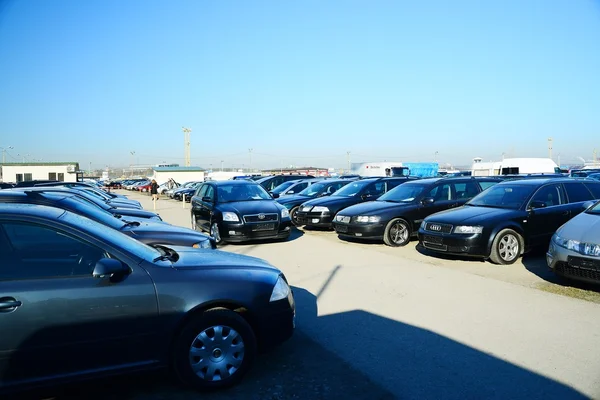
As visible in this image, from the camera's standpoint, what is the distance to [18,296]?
3168mm

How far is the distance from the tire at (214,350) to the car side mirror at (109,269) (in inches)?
26.7

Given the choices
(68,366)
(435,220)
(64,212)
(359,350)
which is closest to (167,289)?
(68,366)

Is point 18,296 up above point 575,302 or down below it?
above

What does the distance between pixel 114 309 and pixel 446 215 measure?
24.1 ft

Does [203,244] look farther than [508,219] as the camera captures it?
No

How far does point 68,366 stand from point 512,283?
20.6 ft

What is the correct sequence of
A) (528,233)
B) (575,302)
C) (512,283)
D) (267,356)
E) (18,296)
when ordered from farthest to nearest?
(528,233) < (512,283) < (575,302) < (267,356) < (18,296)

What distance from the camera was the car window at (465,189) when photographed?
38.8ft

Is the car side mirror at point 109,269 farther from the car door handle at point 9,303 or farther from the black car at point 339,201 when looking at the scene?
the black car at point 339,201

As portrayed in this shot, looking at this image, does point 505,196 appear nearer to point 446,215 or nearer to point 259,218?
point 446,215

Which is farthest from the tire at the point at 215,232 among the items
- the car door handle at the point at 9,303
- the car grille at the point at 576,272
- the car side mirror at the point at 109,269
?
the car door handle at the point at 9,303

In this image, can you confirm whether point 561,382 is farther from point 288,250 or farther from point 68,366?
point 288,250

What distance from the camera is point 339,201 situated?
1419 centimetres

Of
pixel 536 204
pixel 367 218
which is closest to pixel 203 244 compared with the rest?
pixel 367 218
